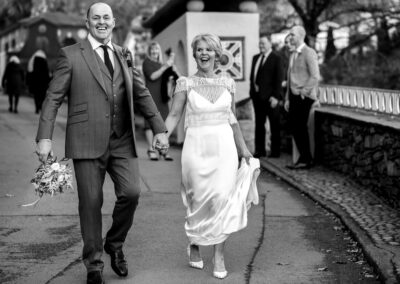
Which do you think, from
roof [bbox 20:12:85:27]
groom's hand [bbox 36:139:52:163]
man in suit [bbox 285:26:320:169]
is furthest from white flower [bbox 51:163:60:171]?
roof [bbox 20:12:85:27]

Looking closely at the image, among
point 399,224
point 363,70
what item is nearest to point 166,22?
point 363,70

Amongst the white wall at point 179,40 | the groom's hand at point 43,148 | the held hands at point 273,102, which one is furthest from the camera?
the white wall at point 179,40

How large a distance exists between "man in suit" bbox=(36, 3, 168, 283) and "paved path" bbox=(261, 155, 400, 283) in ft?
6.25

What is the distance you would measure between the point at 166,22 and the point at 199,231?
1343 centimetres

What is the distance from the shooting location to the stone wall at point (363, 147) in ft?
31.3

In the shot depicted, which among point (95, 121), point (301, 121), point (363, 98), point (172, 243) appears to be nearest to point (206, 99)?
point (95, 121)

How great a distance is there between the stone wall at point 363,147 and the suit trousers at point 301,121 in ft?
1.03

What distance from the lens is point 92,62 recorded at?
6309mm

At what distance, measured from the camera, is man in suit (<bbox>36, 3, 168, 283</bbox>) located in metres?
6.26

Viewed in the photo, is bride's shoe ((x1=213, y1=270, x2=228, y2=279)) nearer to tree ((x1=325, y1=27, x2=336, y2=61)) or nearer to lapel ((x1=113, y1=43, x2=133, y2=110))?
lapel ((x1=113, y1=43, x2=133, y2=110))

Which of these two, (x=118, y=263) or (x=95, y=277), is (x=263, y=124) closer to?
(x=118, y=263)

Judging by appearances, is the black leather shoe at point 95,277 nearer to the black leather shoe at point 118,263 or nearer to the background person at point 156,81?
the black leather shoe at point 118,263

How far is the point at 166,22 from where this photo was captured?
65.1ft

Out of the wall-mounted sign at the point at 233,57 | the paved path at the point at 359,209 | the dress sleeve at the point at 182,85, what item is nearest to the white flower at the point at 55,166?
the dress sleeve at the point at 182,85
